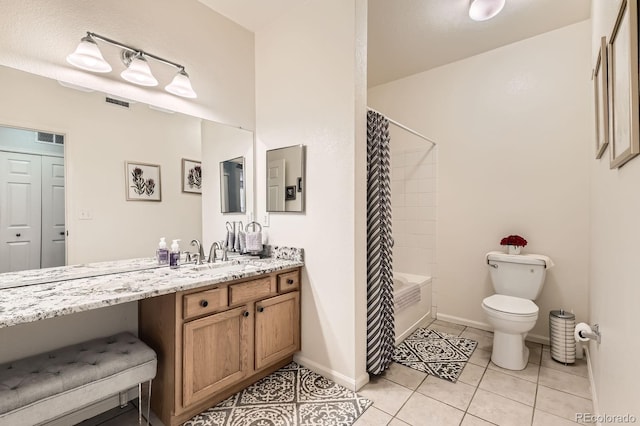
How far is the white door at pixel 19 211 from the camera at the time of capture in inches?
57.3

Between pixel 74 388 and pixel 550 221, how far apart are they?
11.3 ft

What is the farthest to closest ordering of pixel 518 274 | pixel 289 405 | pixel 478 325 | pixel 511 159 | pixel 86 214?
pixel 478 325 → pixel 511 159 → pixel 518 274 → pixel 289 405 → pixel 86 214

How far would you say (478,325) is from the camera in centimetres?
296

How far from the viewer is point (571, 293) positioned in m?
2.52

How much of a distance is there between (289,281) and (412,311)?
4.55 ft

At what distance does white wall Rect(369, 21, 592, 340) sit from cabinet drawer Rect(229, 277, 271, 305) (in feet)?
6.68

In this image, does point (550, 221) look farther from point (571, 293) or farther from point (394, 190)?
point (394, 190)

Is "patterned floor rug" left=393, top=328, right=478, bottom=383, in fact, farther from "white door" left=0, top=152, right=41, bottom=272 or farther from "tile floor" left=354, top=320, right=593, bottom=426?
"white door" left=0, top=152, right=41, bottom=272

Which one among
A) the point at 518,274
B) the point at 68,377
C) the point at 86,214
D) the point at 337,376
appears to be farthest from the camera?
the point at 518,274

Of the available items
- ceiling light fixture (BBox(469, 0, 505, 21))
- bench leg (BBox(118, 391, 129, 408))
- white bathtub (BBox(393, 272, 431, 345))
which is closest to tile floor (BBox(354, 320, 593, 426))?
white bathtub (BBox(393, 272, 431, 345))

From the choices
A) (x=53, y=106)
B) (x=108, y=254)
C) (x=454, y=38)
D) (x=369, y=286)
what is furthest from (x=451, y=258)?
(x=53, y=106)

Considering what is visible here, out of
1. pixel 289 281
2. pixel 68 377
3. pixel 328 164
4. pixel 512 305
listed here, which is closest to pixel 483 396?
pixel 512 305

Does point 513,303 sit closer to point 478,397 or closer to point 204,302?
point 478,397

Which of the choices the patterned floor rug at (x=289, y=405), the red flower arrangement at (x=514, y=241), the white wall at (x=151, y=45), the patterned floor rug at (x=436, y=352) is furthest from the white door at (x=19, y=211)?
the red flower arrangement at (x=514, y=241)
